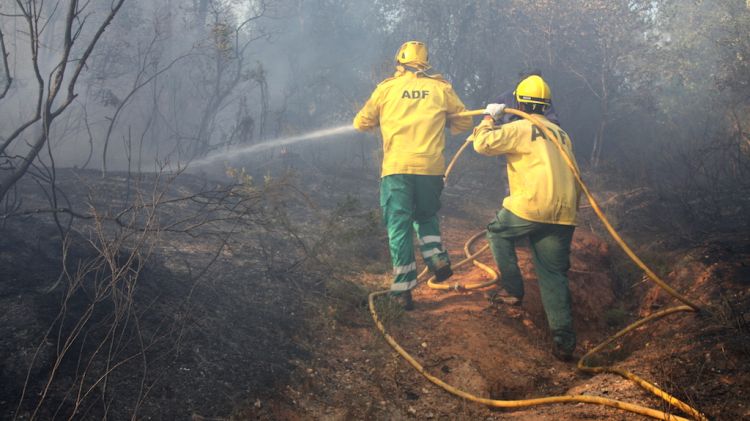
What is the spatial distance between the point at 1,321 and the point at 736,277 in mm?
4911

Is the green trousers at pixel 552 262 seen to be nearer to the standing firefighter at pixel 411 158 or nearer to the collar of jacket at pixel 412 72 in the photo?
the standing firefighter at pixel 411 158

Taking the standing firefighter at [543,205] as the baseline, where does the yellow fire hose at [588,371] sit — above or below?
below

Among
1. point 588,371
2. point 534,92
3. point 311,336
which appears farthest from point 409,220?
point 588,371

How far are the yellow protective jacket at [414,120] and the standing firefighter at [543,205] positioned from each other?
1.65 ft

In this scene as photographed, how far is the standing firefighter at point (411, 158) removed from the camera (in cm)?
391

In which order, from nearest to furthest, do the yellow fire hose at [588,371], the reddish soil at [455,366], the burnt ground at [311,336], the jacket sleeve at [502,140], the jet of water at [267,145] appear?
the yellow fire hose at [588,371] → the burnt ground at [311,336] → the reddish soil at [455,366] → the jacket sleeve at [502,140] → the jet of water at [267,145]

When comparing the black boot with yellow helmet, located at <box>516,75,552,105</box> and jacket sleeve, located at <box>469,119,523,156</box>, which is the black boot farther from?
yellow helmet, located at <box>516,75,552,105</box>

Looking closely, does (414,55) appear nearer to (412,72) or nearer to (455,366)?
(412,72)

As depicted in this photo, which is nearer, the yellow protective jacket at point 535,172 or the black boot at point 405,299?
the yellow protective jacket at point 535,172

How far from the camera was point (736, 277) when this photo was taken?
361cm

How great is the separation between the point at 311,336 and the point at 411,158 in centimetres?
163

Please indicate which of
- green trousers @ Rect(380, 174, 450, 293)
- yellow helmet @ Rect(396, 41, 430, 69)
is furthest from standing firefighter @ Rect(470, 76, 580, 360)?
yellow helmet @ Rect(396, 41, 430, 69)

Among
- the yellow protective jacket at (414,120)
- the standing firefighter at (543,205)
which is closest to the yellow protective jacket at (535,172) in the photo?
the standing firefighter at (543,205)

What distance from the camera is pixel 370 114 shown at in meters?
4.27
